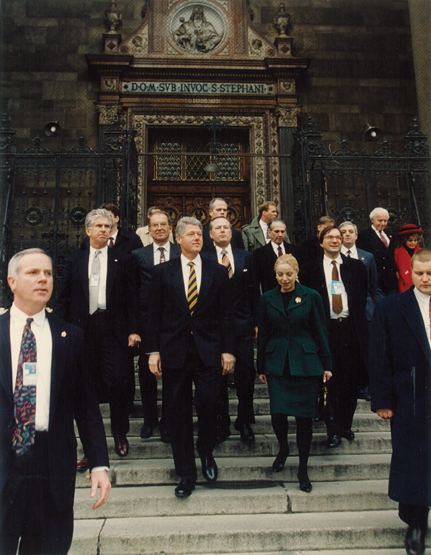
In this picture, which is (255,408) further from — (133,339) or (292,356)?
(133,339)

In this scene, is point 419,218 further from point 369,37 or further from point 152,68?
point 152,68

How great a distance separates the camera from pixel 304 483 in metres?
4.20

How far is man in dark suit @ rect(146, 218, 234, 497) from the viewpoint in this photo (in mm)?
4102

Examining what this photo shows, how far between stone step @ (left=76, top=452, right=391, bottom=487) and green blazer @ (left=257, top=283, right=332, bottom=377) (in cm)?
85

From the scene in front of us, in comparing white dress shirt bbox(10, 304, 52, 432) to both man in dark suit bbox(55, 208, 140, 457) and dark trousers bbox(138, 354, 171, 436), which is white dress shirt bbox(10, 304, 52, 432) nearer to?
man in dark suit bbox(55, 208, 140, 457)

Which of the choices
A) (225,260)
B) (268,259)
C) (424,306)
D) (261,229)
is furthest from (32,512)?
(261,229)

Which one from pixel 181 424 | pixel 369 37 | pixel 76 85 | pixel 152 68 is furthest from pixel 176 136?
pixel 181 424

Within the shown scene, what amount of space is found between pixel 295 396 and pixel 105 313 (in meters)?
1.82

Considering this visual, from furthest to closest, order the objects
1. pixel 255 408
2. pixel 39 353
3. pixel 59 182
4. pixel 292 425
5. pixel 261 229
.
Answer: pixel 59 182 → pixel 261 229 → pixel 255 408 → pixel 292 425 → pixel 39 353

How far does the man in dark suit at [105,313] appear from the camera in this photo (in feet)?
14.9

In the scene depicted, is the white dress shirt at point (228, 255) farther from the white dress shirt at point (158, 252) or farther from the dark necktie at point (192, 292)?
the dark necktie at point (192, 292)

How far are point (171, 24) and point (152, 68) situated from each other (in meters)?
1.34

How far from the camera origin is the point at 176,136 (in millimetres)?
12070

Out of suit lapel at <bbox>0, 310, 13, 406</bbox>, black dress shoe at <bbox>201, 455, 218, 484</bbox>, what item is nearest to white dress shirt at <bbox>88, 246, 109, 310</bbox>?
black dress shoe at <bbox>201, 455, 218, 484</bbox>
